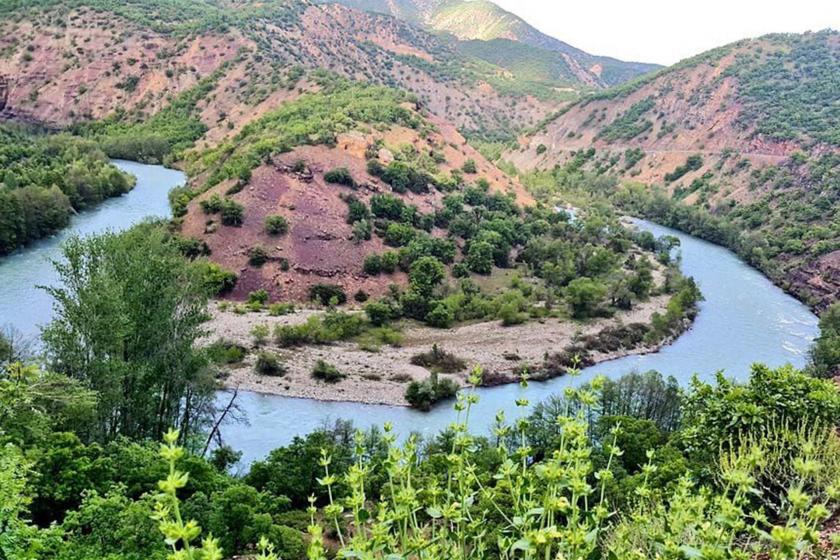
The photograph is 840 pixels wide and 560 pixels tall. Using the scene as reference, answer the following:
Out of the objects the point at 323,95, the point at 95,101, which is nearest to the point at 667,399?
the point at 323,95

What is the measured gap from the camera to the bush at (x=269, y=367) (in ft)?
119

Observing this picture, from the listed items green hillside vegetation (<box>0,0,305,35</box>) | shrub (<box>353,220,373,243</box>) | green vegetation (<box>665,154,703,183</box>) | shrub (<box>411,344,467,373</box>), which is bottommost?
shrub (<box>411,344,467,373</box>)

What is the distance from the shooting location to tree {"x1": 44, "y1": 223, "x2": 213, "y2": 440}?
1964 cm

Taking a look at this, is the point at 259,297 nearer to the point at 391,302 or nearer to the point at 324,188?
the point at 391,302

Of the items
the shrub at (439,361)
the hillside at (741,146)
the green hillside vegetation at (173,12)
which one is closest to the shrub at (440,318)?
the shrub at (439,361)

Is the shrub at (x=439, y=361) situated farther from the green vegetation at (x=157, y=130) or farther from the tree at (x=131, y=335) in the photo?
the green vegetation at (x=157, y=130)

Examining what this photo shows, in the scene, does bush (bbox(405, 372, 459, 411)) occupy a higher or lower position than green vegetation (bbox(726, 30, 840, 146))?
lower

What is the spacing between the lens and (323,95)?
257 feet

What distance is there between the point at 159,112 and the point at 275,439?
76518 millimetres

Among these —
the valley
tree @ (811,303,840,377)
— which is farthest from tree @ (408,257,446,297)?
tree @ (811,303,840,377)

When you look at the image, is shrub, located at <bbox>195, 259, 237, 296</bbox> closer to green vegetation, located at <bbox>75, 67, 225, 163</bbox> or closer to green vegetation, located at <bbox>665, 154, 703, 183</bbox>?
green vegetation, located at <bbox>75, 67, 225, 163</bbox>

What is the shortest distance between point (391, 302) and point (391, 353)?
5.81 metres

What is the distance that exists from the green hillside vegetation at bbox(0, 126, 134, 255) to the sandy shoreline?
16.6m

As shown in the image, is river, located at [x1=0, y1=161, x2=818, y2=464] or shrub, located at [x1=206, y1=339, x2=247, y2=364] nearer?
river, located at [x1=0, y1=161, x2=818, y2=464]
